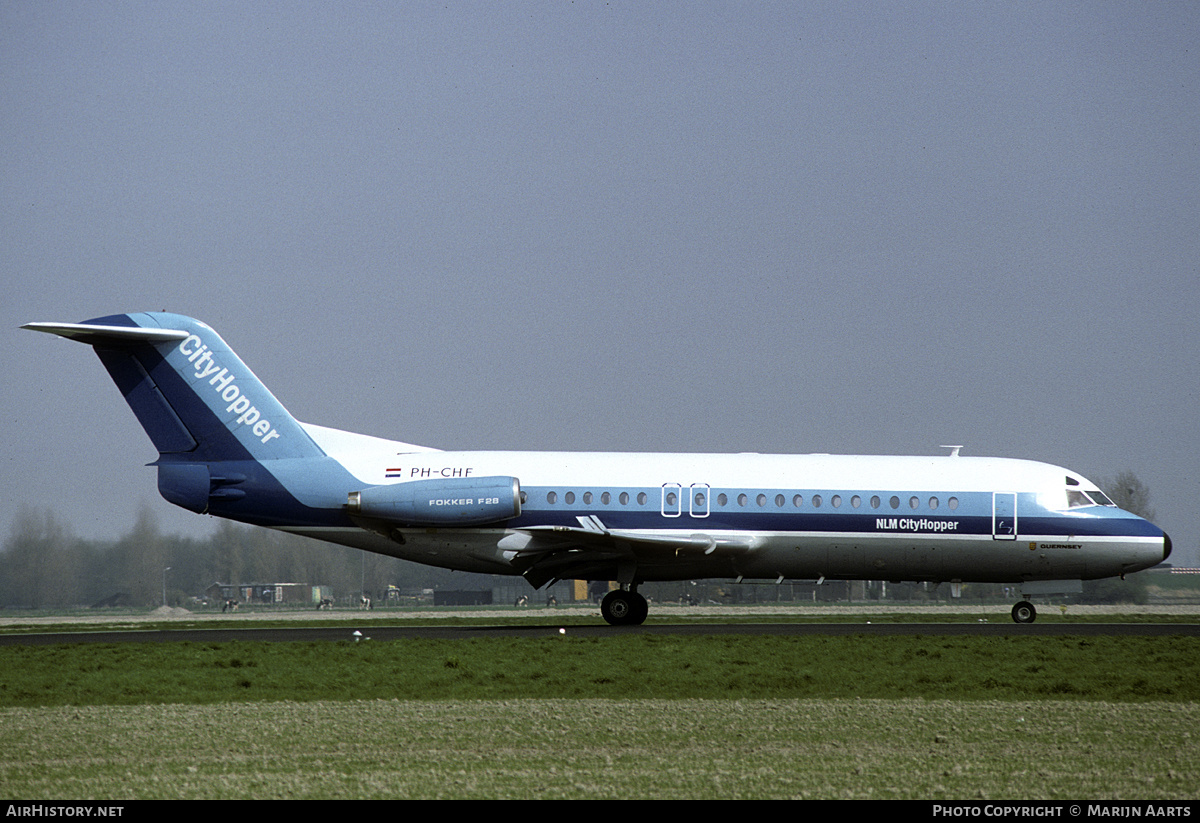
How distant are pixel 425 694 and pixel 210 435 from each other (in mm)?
15145

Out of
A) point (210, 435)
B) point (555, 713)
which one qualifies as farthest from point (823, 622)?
point (555, 713)

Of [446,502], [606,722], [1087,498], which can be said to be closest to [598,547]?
[446,502]

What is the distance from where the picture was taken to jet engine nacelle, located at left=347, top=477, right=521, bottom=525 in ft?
87.1

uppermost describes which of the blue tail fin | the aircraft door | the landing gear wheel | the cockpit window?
the blue tail fin

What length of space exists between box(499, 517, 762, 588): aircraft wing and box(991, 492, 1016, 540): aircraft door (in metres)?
5.27

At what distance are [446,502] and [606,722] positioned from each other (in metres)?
15.2

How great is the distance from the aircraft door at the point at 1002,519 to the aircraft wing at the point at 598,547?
17.3 ft

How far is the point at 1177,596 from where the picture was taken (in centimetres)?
5047

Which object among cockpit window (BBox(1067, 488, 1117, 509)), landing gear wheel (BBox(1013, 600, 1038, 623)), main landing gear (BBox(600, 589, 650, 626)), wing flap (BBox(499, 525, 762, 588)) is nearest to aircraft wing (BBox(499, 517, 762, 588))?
wing flap (BBox(499, 525, 762, 588))

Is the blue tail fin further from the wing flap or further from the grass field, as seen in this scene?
the grass field

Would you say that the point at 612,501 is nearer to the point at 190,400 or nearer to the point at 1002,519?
the point at 1002,519

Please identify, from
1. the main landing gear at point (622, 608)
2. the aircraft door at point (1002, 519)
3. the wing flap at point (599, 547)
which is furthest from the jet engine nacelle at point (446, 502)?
the aircraft door at point (1002, 519)

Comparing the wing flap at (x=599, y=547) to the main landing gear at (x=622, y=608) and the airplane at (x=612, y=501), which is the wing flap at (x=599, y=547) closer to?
the airplane at (x=612, y=501)
